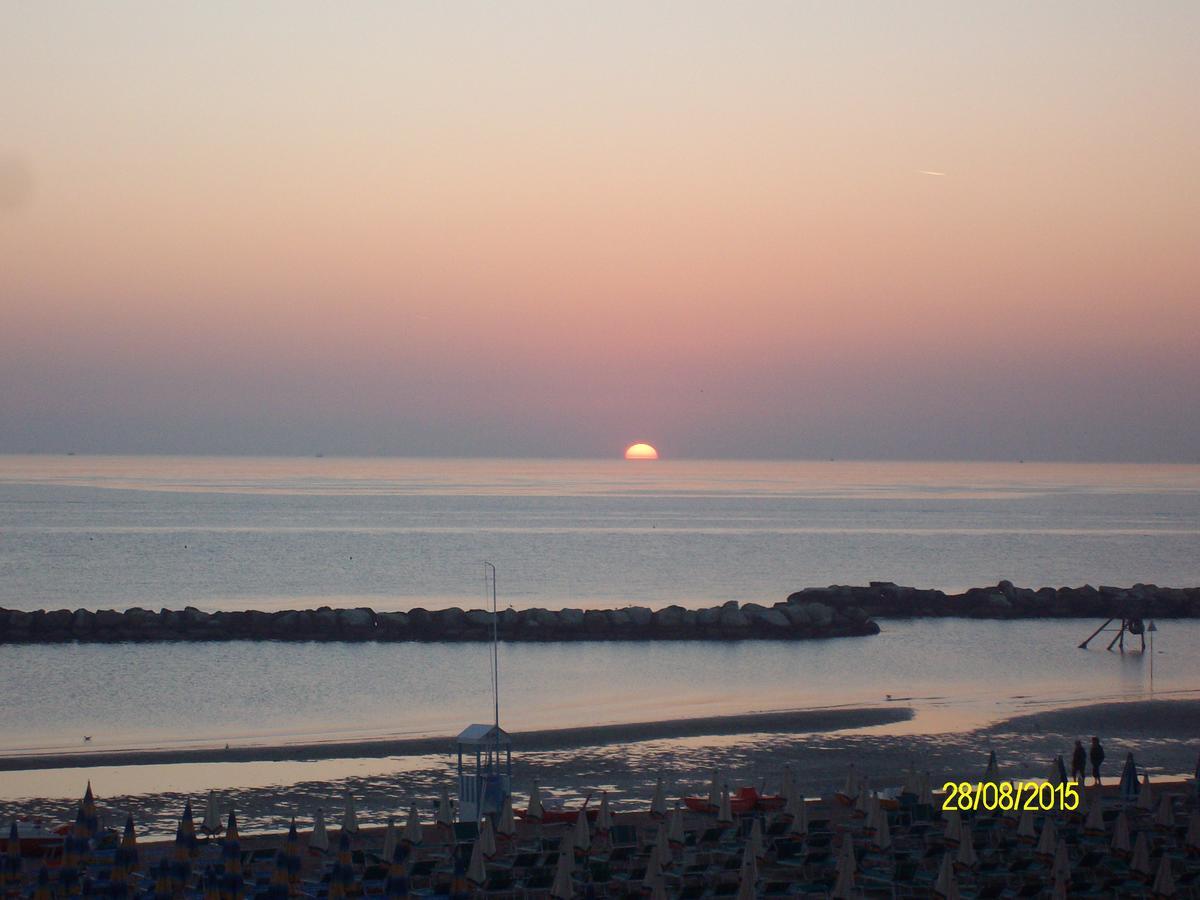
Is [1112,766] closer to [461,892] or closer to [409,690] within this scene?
[461,892]

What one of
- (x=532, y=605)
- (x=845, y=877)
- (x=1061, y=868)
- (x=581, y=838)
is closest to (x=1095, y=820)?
(x=1061, y=868)

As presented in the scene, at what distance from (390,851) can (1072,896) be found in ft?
25.2

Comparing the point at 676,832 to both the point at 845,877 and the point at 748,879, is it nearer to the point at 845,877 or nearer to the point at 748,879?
the point at 748,879

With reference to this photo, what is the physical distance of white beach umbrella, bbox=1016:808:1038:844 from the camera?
1736cm

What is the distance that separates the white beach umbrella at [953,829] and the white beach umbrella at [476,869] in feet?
19.1

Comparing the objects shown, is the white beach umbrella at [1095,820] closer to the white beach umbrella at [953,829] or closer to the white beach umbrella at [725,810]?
the white beach umbrella at [953,829]

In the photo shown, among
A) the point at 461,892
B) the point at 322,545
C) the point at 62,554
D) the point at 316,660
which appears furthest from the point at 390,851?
the point at 322,545

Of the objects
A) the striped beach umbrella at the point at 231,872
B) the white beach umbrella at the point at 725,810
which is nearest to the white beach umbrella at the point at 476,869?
the striped beach umbrella at the point at 231,872

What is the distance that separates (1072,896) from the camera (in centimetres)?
1539

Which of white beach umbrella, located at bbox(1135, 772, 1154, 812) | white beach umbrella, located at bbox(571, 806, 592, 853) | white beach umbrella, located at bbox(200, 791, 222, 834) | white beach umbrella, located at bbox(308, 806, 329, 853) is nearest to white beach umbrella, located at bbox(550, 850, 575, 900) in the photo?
Result: white beach umbrella, located at bbox(571, 806, 592, 853)

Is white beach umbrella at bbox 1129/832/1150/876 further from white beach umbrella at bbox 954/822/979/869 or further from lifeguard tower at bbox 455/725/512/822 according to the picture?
lifeguard tower at bbox 455/725/512/822

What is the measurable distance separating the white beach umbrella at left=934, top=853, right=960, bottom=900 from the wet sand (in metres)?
6.59

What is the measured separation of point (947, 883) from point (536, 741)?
46.6 ft

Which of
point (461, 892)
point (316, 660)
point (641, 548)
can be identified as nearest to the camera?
point (461, 892)
